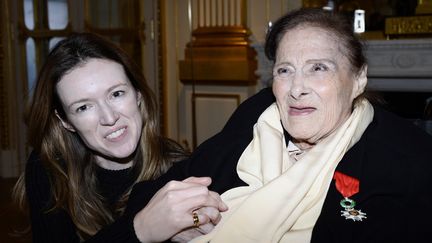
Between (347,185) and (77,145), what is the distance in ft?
3.67

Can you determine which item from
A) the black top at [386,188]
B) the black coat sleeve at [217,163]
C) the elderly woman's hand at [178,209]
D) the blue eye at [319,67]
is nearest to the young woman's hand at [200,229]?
the elderly woman's hand at [178,209]

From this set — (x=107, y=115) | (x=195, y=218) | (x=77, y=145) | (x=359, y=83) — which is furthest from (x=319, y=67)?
(x=77, y=145)

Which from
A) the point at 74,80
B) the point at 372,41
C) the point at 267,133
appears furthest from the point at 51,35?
the point at 267,133

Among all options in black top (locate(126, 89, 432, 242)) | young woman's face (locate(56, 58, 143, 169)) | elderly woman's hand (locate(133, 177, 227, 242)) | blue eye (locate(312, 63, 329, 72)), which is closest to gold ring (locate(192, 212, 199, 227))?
elderly woman's hand (locate(133, 177, 227, 242))

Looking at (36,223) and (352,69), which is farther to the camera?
(36,223)

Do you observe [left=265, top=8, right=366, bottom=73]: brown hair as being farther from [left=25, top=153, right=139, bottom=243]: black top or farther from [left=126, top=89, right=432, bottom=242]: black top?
[left=25, top=153, right=139, bottom=243]: black top

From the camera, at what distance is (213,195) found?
1.48 m

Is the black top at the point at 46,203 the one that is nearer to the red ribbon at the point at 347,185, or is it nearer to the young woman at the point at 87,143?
the young woman at the point at 87,143

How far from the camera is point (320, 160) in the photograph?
141 cm

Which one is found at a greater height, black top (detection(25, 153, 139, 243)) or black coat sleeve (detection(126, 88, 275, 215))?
black coat sleeve (detection(126, 88, 275, 215))

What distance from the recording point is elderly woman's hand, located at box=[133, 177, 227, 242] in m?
1.42

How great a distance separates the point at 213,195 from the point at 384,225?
1.62 ft

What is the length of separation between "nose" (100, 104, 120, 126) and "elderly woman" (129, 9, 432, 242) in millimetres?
287

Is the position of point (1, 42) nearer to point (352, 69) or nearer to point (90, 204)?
point (90, 204)
